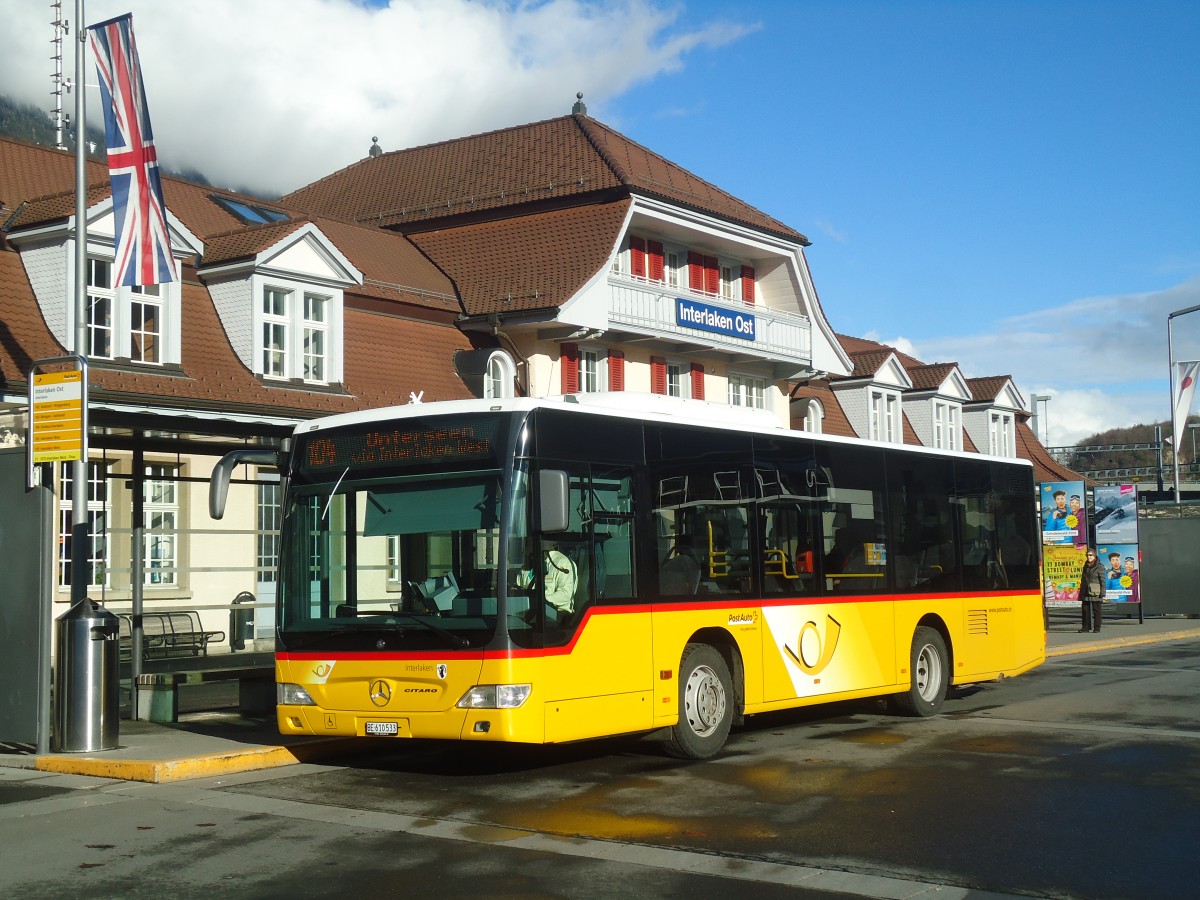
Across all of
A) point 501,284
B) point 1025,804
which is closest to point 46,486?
point 1025,804

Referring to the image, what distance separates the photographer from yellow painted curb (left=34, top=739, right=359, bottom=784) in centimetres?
1152

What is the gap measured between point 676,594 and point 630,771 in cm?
155

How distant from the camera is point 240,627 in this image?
60.5ft

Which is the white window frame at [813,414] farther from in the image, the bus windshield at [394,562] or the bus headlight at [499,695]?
the bus headlight at [499,695]

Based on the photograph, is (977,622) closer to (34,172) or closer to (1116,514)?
(34,172)

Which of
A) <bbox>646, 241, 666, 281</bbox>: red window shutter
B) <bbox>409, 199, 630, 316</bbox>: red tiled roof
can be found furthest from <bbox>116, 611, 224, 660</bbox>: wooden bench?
<bbox>646, 241, 666, 281</bbox>: red window shutter

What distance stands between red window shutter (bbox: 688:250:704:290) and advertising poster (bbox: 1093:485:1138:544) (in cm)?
1089

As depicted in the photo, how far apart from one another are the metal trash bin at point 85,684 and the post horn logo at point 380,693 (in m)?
2.99

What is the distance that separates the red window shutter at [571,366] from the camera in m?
30.1

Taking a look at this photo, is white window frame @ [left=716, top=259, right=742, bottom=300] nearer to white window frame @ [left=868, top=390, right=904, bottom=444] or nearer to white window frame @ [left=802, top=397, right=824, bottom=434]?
white window frame @ [left=802, top=397, right=824, bottom=434]

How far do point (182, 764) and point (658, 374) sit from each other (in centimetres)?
2246

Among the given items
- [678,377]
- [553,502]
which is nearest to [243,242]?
[678,377]

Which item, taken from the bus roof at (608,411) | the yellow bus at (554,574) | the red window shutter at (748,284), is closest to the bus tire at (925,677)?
the yellow bus at (554,574)

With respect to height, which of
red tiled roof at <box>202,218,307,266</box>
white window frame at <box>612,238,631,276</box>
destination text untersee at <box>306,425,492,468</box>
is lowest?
destination text untersee at <box>306,425,492,468</box>
